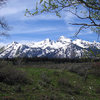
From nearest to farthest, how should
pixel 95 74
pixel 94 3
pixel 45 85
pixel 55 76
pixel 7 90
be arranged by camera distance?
pixel 94 3 → pixel 7 90 → pixel 45 85 → pixel 55 76 → pixel 95 74

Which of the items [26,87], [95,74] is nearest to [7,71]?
[26,87]

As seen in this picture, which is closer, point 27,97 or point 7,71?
point 27,97

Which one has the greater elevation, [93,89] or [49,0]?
[49,0]

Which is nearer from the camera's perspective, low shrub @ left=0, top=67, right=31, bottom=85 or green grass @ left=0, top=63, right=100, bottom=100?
green grass @ left=0, top=63, right=100, bottom=100

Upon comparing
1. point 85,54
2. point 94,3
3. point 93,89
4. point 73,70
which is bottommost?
point 93,89

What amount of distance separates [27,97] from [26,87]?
2.33m

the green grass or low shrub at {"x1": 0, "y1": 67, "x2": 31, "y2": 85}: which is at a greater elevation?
low shrub at {"x1": 0, "y1": 67, "x2": 31, "y2": 85}

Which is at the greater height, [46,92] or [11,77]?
[11,77]

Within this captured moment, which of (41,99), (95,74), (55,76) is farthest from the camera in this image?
(95,74)

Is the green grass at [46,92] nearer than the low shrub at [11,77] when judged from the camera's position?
Yes

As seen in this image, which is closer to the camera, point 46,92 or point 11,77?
point 46,92

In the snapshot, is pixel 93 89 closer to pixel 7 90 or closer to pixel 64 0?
pixel 7 90

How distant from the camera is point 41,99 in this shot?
8938 mm

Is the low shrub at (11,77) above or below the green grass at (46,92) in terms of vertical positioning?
above
